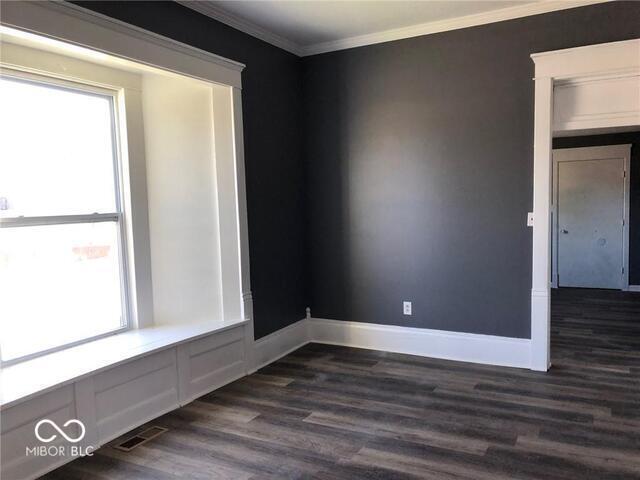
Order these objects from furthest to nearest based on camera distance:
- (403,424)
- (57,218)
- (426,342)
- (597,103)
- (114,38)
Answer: (426,342)
(597,103)
(57,218)
(403,424)
(114,38)

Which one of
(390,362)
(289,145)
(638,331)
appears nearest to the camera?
(390,362)

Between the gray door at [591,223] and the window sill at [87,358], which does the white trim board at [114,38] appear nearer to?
the window sill at [87,358]

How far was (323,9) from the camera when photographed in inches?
143

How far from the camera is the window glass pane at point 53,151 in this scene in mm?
3100

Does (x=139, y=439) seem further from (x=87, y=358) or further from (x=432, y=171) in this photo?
(x=432, y=171)

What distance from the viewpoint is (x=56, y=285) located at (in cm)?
338

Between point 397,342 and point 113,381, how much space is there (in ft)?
8.07

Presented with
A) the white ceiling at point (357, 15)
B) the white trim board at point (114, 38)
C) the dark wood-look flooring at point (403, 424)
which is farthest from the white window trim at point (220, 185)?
the dark wood-look flooring at point (403, 424)

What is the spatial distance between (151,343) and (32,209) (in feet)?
3.81

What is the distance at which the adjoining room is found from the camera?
2.76 metres

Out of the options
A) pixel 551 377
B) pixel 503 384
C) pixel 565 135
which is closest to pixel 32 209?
pixel 503 384

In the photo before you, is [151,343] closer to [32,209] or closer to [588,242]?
[32,209]

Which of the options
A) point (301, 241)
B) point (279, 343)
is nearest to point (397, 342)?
point (279, 343)

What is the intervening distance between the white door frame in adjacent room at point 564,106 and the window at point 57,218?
3.21 meters
